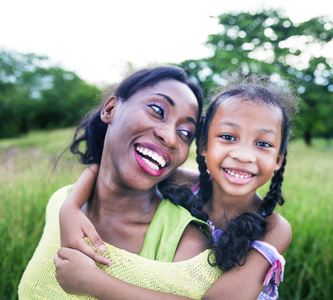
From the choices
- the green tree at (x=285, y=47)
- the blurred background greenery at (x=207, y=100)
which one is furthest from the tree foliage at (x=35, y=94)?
the green tree at (x=285, y=47)

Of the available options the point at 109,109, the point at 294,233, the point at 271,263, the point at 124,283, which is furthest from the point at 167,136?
the point at 294,233

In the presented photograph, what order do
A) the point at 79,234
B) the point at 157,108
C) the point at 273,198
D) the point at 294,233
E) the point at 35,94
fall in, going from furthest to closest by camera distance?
the point at 35,94 < the point at 294,233 < the point at 273,198 < the point at 157,108 < the point at 79,234

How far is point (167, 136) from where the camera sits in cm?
158

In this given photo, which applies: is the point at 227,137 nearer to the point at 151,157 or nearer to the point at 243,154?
the point at 243,154

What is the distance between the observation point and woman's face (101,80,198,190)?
158cm

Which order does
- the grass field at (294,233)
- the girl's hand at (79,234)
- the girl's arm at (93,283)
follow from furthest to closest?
the grass field at (294,233)
the girl's hand at (79,234)
the girl's arm at (93,283)

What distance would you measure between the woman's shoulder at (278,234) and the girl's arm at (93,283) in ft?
1.96

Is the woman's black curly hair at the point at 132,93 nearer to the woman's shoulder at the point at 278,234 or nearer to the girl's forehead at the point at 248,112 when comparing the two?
the girl's forehead at the point at 248,112

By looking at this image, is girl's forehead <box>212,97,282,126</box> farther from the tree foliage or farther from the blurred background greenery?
the tree foliage

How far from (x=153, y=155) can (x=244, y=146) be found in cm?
52

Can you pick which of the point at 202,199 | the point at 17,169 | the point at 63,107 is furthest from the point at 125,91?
the point at 63,107

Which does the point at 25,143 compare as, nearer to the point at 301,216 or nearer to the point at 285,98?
the point at 301,216

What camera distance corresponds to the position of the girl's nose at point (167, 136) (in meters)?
1.58

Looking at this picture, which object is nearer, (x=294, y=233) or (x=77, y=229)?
(x=77, y=229)
